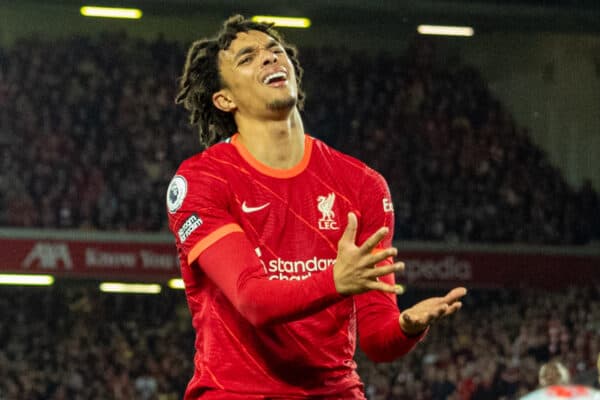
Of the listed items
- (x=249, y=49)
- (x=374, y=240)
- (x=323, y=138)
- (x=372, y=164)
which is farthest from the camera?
(x=323, y=138)

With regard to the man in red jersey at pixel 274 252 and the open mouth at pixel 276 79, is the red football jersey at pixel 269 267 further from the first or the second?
the open mouth at pixel 276 79

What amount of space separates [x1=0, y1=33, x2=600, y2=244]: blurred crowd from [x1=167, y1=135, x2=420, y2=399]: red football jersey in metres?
15.7

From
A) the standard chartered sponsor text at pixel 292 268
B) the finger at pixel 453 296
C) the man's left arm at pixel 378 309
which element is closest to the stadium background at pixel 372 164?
the man's left arm at pixel 378 309

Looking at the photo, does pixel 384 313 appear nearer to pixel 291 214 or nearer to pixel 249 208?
pixel 291 214

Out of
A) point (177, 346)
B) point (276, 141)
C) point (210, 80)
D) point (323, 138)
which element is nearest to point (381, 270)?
point (276, 141)

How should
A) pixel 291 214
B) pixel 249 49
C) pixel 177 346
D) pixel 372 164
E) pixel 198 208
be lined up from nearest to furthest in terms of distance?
pixel 198 208, pixel 291 214, pixel 249 49, pixel 177 346, pixel 372 164

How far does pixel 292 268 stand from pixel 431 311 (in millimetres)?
507

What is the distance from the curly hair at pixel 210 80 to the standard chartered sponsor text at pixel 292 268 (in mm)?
866

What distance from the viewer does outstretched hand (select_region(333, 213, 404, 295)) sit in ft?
10.5

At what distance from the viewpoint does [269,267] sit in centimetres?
376

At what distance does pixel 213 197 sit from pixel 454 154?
18.9 metres

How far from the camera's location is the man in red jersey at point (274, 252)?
3594 millimetres

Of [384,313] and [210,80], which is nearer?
[384,313]

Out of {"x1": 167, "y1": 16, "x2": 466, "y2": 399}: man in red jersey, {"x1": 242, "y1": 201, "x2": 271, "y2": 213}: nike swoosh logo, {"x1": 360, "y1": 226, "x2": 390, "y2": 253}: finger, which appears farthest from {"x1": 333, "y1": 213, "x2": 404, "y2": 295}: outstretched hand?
{"x1": 242, "y1": 201, "x2": 271, "y2": 213}: nike swoosh logo
